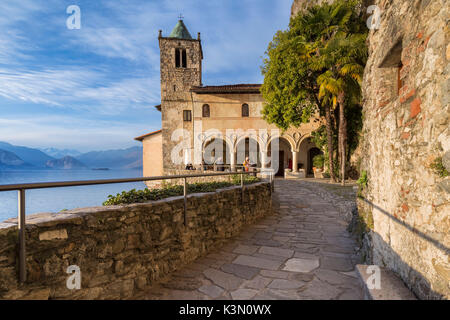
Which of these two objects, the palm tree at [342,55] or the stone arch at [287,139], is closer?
the palm tree at [342,55]

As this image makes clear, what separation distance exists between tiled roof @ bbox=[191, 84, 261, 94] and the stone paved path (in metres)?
15.8

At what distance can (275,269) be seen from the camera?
3533mm

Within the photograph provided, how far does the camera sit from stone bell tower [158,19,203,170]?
21303 millimetres

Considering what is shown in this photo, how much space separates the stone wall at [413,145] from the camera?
1.69 metres

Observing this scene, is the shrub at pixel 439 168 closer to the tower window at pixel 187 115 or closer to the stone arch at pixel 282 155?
the stone arch at pixel 282 155

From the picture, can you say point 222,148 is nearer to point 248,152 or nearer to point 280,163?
point 248,152

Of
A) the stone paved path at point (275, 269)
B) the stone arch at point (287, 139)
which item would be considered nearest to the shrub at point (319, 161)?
the stone arch at point (287, 139)

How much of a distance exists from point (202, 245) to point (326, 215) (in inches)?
172

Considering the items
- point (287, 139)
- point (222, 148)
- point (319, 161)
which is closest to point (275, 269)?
point (319, 161)

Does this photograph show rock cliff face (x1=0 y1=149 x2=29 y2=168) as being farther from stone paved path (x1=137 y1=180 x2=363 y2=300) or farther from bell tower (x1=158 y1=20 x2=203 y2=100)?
stone paved path (x1=137 y1=180 x2=363 y2=300)

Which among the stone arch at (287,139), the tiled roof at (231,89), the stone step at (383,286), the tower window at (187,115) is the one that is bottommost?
the stone step at (383,286)

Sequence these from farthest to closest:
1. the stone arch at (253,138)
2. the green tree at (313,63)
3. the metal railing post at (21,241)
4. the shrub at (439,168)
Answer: the stone arch at (253,138)
the green tree at (313,63)
the metal railing post at (21,241)
the shrub at (439,168)

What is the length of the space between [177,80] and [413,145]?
2259 centimetres

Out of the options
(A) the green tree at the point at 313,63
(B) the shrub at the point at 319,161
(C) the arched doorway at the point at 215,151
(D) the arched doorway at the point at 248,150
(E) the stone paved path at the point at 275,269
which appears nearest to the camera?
(E) the stone paved path at the point at 275,269
